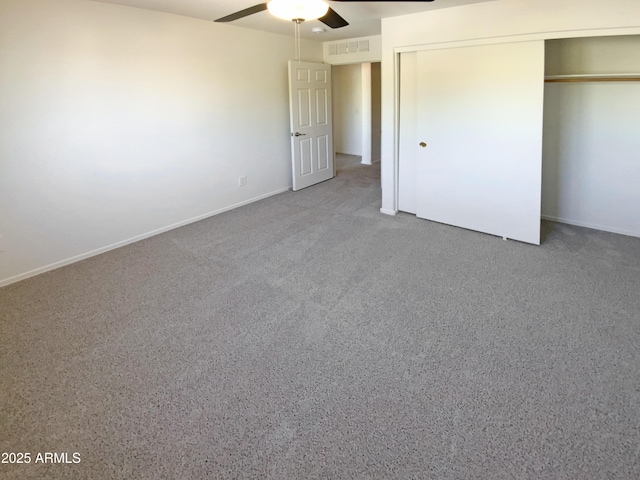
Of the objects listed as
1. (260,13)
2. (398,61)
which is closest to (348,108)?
(398,61)

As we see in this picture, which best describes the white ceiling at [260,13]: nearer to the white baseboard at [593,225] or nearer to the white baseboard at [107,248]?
the white baseboard at [107,248]

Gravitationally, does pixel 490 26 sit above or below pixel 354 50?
below

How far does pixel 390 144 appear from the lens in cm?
491

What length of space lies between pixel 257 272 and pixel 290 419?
5.80 ft

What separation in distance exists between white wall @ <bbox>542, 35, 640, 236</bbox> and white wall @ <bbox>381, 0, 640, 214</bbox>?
0.77 meters

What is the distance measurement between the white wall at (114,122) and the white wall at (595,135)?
3.63 meters

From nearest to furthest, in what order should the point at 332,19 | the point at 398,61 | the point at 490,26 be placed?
1. the point at 332,19
2. the point at 490,26
3. the point at 398,61

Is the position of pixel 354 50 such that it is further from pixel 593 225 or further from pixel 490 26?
pixel 593 225

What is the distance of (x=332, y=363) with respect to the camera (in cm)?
237

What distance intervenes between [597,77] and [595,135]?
572 mm

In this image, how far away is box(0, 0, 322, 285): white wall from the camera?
344 centimetres

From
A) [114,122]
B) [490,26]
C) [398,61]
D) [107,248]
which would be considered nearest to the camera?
[490,26]

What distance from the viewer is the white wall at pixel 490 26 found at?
325 centimetres

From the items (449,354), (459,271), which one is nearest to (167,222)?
(459,271)
